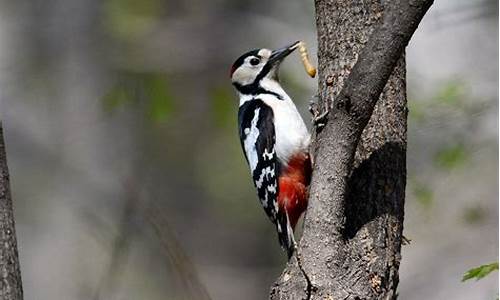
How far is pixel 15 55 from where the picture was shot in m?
8.88

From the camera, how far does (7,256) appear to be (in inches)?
121

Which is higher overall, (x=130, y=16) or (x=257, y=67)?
(x=130, y=16)

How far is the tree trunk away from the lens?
305 centimetres

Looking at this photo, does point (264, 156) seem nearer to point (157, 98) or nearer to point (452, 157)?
point (452, 157)

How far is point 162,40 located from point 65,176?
4.89 feet

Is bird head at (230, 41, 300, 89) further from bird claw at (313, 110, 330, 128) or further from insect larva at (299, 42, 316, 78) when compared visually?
bird claw at (313, 110, 330, 128)

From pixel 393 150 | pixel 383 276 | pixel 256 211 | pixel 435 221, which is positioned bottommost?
pixel 383 276

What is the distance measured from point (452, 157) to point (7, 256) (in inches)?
175

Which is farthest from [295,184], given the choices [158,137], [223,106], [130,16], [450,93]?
[158,137]

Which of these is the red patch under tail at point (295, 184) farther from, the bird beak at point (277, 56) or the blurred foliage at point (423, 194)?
the blurred foliage at point (423, 194)

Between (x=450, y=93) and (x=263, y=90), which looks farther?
(x=450, y=93)

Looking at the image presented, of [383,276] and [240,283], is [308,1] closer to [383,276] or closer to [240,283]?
[240,283]

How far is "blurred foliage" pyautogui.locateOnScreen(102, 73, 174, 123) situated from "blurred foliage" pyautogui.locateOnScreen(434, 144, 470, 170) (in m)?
2.26

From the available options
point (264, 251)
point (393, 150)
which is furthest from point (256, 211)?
point (393, 150)
